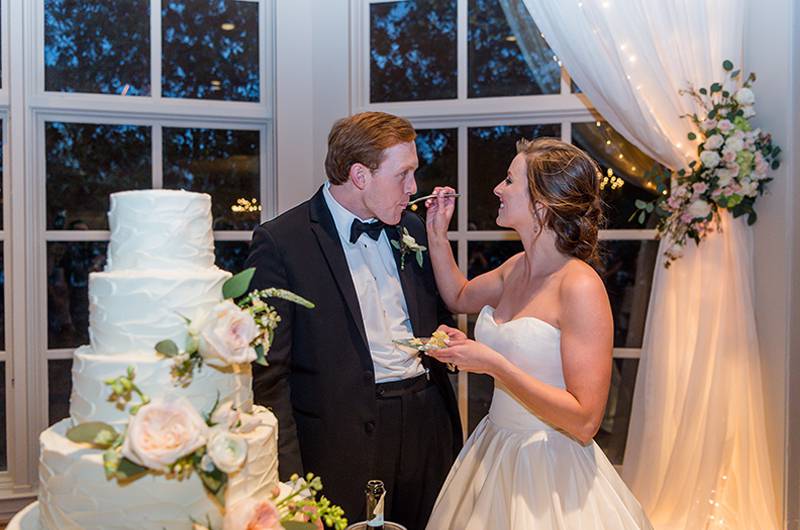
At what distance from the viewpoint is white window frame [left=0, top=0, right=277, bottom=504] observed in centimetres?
291

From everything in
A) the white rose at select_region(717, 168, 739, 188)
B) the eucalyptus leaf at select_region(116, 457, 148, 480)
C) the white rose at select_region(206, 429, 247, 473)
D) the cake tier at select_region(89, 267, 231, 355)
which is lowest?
the eucalyptus leaf at select_region(116, 457, 148, 480)

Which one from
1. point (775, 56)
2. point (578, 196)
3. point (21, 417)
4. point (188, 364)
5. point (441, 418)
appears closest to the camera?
point (188, 364)

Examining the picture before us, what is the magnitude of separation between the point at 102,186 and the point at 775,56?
277cm

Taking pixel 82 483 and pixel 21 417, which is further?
pixel 21 417

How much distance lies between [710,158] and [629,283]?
69cm

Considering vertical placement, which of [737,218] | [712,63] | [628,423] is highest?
[712,63]

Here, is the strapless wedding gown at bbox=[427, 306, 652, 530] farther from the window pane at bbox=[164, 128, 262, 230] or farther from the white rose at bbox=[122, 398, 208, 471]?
the window pane at bbox=[164, 128, 262, 230]

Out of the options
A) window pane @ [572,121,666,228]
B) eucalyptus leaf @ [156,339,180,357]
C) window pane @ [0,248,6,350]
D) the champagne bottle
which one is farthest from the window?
eucalyptus leaf @ [156,339,180,357]

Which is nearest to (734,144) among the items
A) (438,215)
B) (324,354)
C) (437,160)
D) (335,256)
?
(438,215)

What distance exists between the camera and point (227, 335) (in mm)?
1032

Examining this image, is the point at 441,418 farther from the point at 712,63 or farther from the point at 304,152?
the point at 712,63

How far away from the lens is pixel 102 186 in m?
3.09

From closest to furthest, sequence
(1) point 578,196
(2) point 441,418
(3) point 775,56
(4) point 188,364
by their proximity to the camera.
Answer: (4) point 188,364
(1) point 578,196
(2) point 441,418
(3) point 775,56

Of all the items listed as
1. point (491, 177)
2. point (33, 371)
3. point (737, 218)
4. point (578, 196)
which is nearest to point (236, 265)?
point (33, 371)
